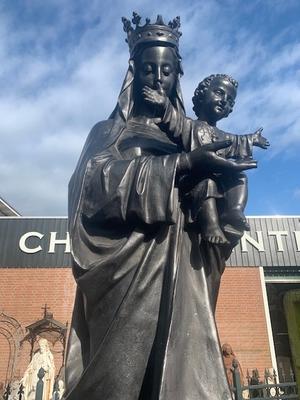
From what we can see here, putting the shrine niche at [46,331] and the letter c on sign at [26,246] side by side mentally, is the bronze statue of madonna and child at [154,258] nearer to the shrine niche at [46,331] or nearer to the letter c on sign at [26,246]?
the shrine niche at [46,331]

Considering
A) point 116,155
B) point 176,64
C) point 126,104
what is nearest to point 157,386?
point 116,155

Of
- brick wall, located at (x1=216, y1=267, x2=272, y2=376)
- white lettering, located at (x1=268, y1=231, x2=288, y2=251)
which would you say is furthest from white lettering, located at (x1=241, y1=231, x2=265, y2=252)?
brick wall, located at (x1=216, y1=267, x2=272, y2=376)

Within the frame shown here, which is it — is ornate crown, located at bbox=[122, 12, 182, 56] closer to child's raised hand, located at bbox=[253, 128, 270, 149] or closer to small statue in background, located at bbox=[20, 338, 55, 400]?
child's raised hand, located at bbox=[253, 128, 270, 149]

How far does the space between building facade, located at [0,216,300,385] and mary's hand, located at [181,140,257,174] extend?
18321 mm

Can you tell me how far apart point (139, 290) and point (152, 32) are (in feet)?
5.83

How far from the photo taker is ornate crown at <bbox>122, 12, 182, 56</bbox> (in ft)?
9.16

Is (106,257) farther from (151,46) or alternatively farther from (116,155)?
(151,46)

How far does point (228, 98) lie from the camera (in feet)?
8.82

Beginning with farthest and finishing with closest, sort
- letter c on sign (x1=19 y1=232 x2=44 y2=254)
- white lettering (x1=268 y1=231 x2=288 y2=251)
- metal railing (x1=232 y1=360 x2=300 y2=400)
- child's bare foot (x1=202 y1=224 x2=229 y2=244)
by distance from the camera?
letter c on sign (x1=19 y1=232 x2=44 y2=254)
white lettering (x1=268 y1=231 x2=288 y2=251)
metal railing (x1=232 y1=360 x2=300 y2=400)
child's bare foot (x1=202 y1=224 x2=229 y2=244)

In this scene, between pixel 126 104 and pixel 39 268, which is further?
pixel 39 268

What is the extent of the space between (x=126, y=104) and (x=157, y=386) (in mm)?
1790

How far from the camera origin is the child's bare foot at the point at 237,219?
217 centimetres

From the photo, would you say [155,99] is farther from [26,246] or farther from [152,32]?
[26,246]

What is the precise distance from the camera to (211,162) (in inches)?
87.0
